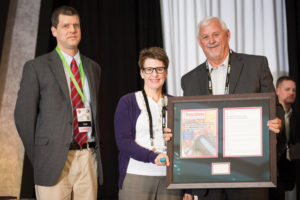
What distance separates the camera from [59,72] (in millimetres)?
2764

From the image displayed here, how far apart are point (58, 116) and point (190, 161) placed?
955 mm

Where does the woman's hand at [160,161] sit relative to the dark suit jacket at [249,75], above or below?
below

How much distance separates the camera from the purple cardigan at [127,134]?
248 cm

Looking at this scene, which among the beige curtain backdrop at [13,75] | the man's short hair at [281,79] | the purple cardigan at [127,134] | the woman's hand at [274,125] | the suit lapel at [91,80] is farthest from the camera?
the man's short hair at [281,79]

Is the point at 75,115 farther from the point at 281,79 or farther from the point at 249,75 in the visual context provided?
the point at 281,79

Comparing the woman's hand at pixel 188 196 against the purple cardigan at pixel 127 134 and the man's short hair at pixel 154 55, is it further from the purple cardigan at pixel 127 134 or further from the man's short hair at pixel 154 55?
the man's short hair at pixel 154 55

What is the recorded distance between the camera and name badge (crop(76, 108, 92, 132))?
273 cm

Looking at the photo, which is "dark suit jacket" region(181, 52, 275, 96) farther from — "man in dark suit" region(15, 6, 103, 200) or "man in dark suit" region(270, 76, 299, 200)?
"man in dark suit" region(270, 76, 299, 200)

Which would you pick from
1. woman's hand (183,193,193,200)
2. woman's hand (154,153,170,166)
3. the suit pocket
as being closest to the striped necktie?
the suit pocket

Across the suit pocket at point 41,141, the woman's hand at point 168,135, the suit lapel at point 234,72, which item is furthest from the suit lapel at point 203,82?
the suit pocket at point 41,141

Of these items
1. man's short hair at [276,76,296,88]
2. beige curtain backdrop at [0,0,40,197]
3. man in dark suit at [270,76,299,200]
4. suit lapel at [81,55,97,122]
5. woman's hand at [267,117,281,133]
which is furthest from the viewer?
man's short hair at [276,76,296,88]

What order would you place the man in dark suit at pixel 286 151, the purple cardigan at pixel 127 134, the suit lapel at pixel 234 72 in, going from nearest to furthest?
the purple cardigan at pixel 127 134, the suit lapel at pixel 234 72, the man in dark suit at pixel 286 151

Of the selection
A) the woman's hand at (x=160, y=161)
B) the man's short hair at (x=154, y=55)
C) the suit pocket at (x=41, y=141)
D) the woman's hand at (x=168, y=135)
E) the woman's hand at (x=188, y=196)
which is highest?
the man's short hair at (x=154, y=55)

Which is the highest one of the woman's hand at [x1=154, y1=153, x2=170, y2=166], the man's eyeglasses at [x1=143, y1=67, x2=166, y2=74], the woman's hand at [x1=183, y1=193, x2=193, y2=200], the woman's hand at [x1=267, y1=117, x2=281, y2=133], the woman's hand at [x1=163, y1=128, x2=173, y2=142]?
the man's eyeglasses at [x1=143, y1=67, x2=166, y2=74]
